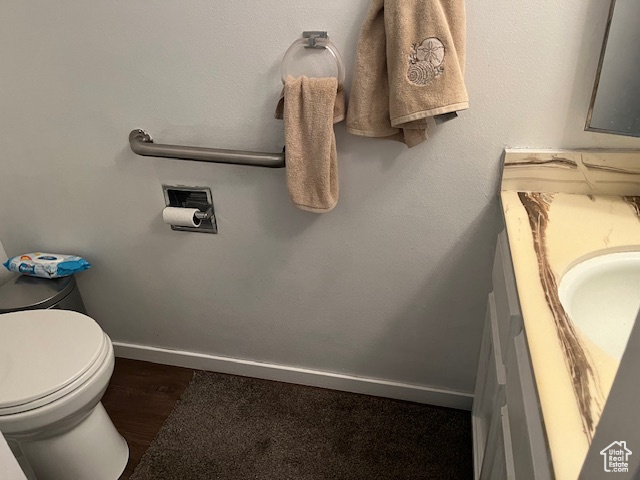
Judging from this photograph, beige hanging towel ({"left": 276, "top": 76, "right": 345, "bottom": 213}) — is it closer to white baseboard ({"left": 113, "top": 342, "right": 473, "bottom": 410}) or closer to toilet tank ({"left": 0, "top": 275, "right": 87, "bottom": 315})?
white baseboard ({"left": 113, "top": 342, "right": 473, "bottom": 410})

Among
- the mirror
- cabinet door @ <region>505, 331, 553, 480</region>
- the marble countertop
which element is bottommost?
cabinet door @ <region>505, 331, 553, 480</region>

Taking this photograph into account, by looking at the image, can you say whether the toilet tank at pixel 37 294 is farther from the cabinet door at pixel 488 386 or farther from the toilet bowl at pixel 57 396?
the cabinet door at pixel 488 386

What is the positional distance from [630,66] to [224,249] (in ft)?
3.93

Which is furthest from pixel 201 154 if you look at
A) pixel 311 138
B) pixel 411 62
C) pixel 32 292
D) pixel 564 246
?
pixel 564 246

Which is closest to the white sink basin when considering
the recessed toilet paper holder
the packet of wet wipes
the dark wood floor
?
the recessed toilet paper holder

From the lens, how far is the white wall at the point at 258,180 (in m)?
1.25

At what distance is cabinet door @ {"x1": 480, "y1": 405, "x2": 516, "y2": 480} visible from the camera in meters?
0.97

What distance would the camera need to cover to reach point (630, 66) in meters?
1.12

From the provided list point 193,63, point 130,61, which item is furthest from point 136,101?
point 193,63

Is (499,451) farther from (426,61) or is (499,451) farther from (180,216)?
(180,216)

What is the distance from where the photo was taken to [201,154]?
4.80ft

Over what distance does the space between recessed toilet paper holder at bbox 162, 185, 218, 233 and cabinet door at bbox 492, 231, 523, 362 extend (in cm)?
85

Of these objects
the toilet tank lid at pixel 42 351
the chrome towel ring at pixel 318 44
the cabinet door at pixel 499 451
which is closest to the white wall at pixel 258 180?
the chrome towel ring at pixel 318 44

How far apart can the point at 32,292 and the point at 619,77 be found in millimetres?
1834
